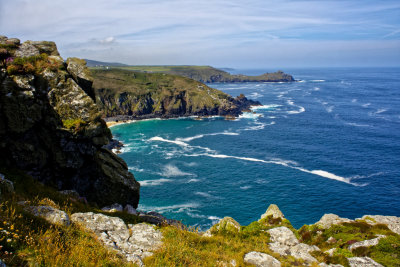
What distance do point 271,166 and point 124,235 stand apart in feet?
209

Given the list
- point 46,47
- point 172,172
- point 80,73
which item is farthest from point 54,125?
point 172,172

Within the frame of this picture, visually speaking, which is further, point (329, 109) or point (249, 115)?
point (249, 115)

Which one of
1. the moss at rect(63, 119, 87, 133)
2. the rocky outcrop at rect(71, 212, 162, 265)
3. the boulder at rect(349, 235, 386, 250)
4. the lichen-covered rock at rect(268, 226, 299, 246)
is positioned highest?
the moss at rect(63, 119, 87, 133)

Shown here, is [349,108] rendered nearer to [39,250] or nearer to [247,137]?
[247,137]

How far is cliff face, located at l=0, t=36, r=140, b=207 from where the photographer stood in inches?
867

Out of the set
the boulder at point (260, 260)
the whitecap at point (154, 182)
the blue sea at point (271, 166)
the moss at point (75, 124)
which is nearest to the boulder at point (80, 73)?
the moss at point (75, 124)

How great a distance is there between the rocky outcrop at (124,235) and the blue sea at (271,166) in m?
31.0

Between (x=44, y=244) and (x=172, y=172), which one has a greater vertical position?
(x=44, y=244)

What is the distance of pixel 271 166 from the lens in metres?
71.2

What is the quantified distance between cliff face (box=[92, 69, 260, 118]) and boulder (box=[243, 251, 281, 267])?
466ft

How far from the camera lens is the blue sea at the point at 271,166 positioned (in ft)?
168

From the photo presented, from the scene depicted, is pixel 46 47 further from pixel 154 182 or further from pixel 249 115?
pixel 249 115

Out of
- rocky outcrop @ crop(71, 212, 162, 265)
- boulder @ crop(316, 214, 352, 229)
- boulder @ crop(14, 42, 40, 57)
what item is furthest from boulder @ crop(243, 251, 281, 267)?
boulder @ crop(14, 42, 40, 57)

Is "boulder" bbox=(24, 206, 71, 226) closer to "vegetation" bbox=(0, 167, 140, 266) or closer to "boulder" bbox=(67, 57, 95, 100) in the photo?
"vegetation" bbox=(0, 167, 140, 266)
